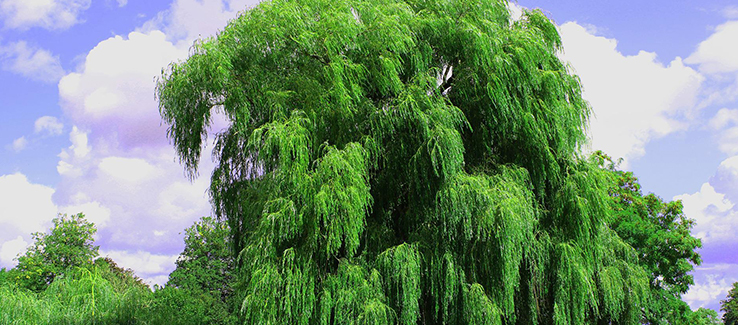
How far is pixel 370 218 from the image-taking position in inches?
427

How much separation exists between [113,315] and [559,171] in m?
10.00

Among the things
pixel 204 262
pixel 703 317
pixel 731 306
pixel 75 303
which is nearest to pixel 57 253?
pixel 204 262

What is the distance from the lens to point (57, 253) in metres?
34.7

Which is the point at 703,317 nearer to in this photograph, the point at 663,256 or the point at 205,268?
the point at 663,256

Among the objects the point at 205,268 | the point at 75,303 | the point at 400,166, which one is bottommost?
the point at 75,303

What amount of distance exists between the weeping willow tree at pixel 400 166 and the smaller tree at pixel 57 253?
26.6 meters

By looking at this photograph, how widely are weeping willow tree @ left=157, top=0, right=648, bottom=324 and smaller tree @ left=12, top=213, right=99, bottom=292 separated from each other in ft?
87.4

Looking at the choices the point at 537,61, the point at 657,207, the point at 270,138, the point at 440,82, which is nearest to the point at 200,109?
the point at 270,138

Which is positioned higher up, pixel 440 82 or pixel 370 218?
pixel 440 82

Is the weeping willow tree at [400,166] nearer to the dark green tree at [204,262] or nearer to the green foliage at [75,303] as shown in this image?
the green foliage at [75,303]

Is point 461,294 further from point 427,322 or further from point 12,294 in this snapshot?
point 12,294

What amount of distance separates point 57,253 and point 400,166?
1223 inches

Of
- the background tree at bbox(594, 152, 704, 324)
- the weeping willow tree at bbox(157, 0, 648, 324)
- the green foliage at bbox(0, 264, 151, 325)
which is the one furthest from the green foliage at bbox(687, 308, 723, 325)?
the green foliage at bbox(0, 264, 151, 325)

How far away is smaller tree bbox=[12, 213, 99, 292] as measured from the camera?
3362cm
